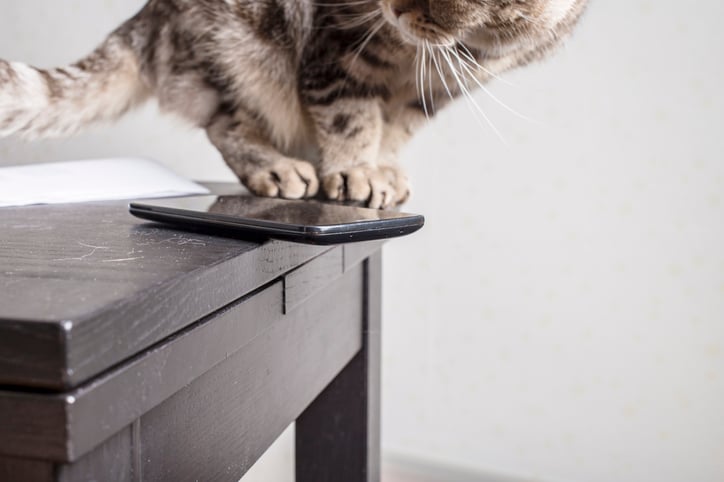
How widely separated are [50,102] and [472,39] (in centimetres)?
52

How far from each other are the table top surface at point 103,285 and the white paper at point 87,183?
0.14m

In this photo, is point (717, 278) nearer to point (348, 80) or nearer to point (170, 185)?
point (348, 80)

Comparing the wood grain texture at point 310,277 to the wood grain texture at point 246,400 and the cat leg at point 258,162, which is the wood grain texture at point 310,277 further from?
the cat leg at point 258,162

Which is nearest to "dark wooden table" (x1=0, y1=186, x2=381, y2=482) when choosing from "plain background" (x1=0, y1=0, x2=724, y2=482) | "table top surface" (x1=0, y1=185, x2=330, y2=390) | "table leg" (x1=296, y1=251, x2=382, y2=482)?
"table top surface" (x1=0, y1=185, x2=330, y2=390)

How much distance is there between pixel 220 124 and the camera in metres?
0.93

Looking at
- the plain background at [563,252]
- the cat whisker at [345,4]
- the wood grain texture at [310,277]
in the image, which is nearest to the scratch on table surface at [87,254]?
the wood grain texture at [310,277]

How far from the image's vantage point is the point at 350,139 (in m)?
0.86

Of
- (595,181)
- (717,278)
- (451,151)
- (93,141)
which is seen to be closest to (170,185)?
(93,141)

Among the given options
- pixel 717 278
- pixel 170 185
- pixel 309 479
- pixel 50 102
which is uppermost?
pixel 50 102

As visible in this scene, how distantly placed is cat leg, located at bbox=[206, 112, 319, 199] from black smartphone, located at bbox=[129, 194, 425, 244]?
0.22 m

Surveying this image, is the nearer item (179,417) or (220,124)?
(179,417)

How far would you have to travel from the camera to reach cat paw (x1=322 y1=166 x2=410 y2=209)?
782 mm

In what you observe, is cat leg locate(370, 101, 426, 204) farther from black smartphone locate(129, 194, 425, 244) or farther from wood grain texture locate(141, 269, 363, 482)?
black smartphone locate(129, 194, 425, 244)

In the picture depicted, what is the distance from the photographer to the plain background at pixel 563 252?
1192 millimetres
